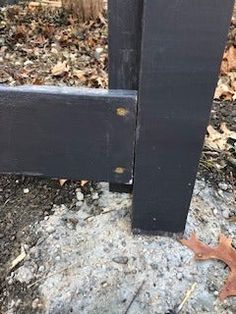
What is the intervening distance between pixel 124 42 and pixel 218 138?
1160mm

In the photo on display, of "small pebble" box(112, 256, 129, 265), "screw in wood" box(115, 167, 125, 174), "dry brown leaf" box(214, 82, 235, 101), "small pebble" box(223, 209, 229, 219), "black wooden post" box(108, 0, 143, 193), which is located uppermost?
"black wooden post" box(108, 0, 143, 193)

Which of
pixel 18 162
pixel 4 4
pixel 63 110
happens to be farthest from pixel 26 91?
pixel 4 4

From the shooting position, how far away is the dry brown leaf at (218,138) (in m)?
2.31

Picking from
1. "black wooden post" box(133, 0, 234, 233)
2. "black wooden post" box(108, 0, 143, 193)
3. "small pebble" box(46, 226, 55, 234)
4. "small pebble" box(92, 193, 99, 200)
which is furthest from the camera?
"small pebble" box(92, 193, 99, 200)

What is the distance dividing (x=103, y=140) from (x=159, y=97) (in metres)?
0.25

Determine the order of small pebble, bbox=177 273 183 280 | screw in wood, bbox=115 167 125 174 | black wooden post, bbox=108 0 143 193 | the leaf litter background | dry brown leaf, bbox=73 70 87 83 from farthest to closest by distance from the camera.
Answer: dry brown leaf, bbox=73 70 87 83, the leaf litter background, small pebble, bbox=177 273 183 280, screw in wood, bbox=115 167 125 174, black wooden post, bbox=108 0 143 193

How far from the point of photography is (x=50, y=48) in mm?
3488

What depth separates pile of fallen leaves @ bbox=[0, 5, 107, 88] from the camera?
2.98 m

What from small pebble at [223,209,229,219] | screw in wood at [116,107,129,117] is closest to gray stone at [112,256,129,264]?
small pebble at [223,209,229,219]

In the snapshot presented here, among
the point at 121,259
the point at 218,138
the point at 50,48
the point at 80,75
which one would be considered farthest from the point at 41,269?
the point at 50,48

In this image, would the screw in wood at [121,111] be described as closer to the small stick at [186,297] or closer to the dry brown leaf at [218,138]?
the small stick at [186,297]

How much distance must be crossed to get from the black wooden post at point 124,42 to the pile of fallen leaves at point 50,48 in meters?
1.40

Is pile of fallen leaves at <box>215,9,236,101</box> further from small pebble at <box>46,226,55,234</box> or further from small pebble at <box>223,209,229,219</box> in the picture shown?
small pebble at <box>46,226,55,234</box>

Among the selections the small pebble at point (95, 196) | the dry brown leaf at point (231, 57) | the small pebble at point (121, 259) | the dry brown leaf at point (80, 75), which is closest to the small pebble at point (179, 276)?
the small pebble at point (121, 259)
